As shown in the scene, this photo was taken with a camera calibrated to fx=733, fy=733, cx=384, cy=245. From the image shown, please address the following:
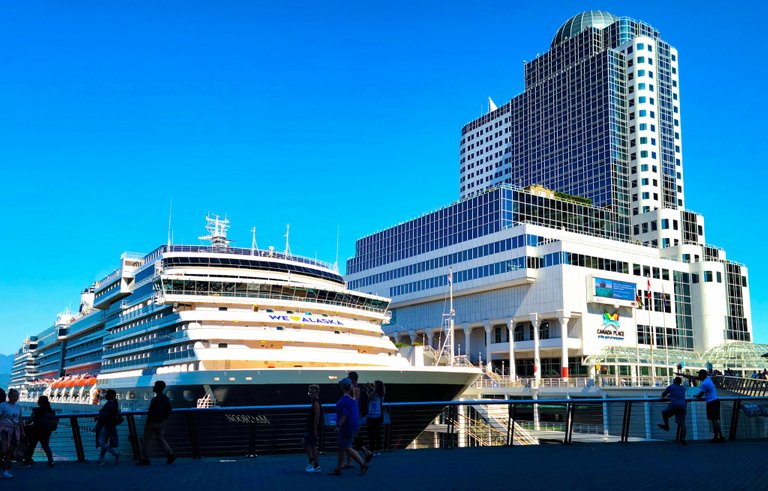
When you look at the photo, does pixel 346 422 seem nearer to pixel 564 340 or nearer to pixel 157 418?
pixel 157 418

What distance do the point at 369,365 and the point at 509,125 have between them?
305 ft

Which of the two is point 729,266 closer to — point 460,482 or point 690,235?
point 690,235

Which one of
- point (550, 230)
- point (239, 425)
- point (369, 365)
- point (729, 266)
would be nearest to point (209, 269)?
point (369, 365)

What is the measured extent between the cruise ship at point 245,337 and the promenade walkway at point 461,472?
15940 mm

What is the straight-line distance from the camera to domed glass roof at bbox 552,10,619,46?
116 m

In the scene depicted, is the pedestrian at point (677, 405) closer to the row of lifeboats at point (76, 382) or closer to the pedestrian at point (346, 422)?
the pedestrian at point (346, 422)

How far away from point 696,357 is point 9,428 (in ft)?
240

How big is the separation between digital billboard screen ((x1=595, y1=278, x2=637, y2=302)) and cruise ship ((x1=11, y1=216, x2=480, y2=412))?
3627 centimetres

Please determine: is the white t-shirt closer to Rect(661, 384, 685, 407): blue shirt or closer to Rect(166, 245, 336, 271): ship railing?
Rect(661, 384, 685, 407): blue shirt

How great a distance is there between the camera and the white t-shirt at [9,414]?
1446cm

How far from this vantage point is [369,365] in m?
38.9

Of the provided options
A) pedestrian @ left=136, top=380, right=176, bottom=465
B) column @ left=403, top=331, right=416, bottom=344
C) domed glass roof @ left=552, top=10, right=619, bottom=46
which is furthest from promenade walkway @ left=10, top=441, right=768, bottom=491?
domed glass roof @ left=552, top=10, right=619, bottom=46

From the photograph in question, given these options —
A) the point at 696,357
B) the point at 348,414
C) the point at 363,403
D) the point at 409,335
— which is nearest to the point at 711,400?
the point at 363,403

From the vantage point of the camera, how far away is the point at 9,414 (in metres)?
14.6
